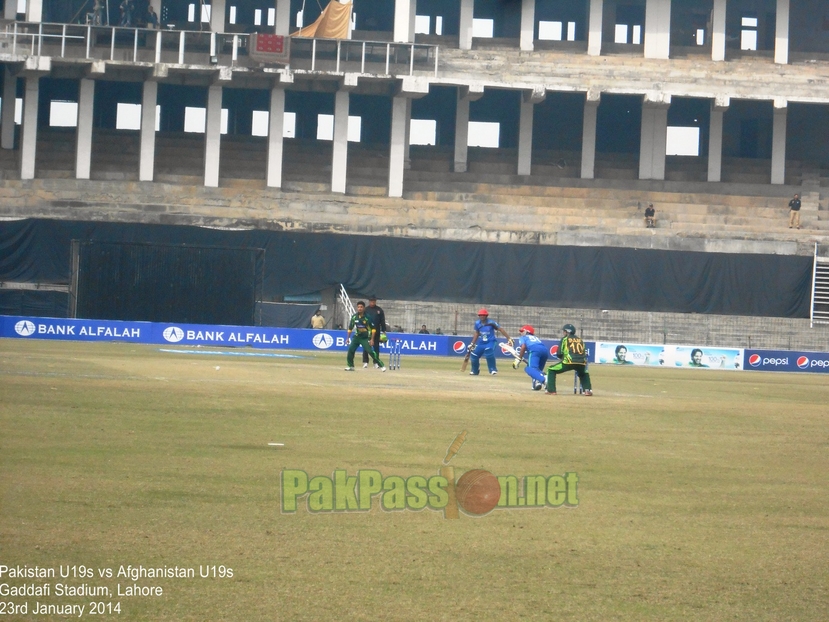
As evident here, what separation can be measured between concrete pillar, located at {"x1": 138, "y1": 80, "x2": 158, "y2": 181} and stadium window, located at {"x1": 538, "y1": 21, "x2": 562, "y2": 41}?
20.4 meters

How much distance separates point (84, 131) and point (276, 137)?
8831 mm

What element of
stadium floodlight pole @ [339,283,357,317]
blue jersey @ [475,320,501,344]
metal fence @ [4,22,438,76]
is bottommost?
blue jersey @ [475,320,501,344]

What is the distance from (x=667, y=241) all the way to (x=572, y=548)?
1683 inches

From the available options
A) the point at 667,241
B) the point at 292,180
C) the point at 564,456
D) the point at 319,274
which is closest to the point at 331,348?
the point at 319,274

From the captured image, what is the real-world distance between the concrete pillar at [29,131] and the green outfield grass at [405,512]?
110 ft

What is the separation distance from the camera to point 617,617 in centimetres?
658

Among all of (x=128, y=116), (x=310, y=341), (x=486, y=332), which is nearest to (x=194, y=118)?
(x=128, y=116)

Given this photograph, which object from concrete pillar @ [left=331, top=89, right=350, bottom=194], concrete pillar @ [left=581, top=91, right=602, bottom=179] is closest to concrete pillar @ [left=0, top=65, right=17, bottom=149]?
concrete pillar @ [left=331, top=89, right=350, bottom=194]

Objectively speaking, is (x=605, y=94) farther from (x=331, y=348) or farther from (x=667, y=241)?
(x=331, y=348)

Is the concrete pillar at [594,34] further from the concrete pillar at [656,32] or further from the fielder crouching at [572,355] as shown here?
the fielder crouching at [572,355]

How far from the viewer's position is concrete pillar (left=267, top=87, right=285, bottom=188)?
51.6m

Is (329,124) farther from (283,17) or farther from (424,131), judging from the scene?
(283,17)

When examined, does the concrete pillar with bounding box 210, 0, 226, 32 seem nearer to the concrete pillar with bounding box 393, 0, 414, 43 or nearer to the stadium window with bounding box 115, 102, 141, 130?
the stadium window with bounding box 115, 102, 141, 130

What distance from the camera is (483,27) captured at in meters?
58.8
